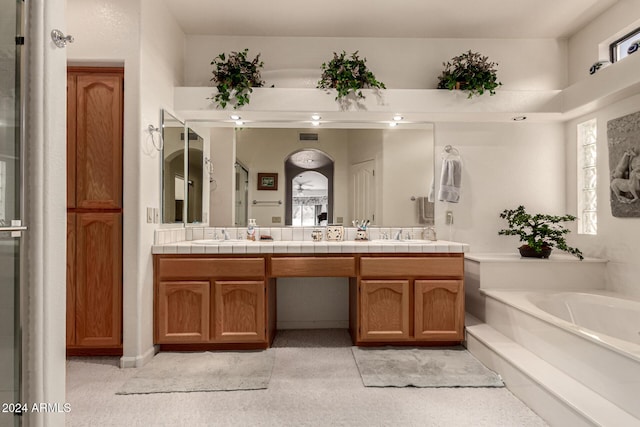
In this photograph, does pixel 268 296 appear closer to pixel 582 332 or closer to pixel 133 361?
pixel 133 361

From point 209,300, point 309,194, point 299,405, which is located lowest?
point 299,405

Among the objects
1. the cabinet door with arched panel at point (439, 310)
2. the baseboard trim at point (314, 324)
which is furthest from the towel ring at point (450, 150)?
the baseboard trim at point (314, 324)

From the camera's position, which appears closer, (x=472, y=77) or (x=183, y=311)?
(x=183, y=311)

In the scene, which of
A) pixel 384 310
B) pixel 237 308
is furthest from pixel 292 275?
pixel 384 310

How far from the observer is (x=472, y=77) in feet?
9.45

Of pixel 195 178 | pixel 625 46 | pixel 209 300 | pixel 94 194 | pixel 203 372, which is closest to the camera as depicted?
pixel 203 372

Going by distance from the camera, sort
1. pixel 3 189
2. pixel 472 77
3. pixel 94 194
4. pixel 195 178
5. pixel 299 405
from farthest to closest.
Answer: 1. pixel 195 178
2. pixel 472 77
3. pixel 94 194
4. pixel 299 405
5. pixel 3 189

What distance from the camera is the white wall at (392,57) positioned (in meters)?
3.17

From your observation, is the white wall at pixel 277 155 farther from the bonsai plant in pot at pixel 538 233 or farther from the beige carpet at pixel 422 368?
the bonsai plant in pot at pixel 538 233

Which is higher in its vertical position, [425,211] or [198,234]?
[425,211]

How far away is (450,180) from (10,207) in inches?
120

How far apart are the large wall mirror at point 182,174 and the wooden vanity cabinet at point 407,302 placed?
5.26 feet

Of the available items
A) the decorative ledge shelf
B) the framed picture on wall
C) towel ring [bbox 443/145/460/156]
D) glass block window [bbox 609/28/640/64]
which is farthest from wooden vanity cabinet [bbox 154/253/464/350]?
glass block window [bbox 609/28/640/64]

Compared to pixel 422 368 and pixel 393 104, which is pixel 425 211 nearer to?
pixel 393 104
